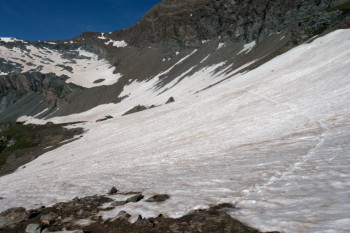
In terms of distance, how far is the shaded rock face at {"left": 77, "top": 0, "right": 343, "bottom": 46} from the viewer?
64.4m

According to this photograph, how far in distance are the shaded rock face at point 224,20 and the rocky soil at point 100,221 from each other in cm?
4885

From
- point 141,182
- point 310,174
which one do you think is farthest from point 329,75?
point 141,182

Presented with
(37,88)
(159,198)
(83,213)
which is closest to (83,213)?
(83,213)

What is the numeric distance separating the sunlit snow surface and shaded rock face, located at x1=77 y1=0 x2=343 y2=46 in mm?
29111

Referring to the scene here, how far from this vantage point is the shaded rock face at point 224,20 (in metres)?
64.4

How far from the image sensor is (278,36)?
222ft

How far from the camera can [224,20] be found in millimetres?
117062

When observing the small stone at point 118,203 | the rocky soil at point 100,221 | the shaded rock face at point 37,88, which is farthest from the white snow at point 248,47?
the shaded rock face at point 37,88

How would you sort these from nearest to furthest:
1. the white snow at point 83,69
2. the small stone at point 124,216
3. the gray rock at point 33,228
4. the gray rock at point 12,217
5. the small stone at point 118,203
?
1. the gray rock at point 33,228
2. the small stone at point 124,216
3. the gray rock at point 12,217
4. the small stone at point 118,203
5. the white snow at point 83,69

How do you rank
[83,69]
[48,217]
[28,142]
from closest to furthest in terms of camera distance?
[48,217], [28,142], [83,69]

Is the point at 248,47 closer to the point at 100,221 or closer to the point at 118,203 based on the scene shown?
the point at 118,203

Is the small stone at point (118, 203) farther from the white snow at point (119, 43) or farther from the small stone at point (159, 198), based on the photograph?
the white snow at point (119, 43)

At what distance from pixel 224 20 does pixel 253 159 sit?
4666 inches

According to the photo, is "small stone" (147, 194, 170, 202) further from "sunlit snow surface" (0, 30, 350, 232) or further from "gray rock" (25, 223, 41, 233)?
"gray rock" (25, 223, 41, 233)
